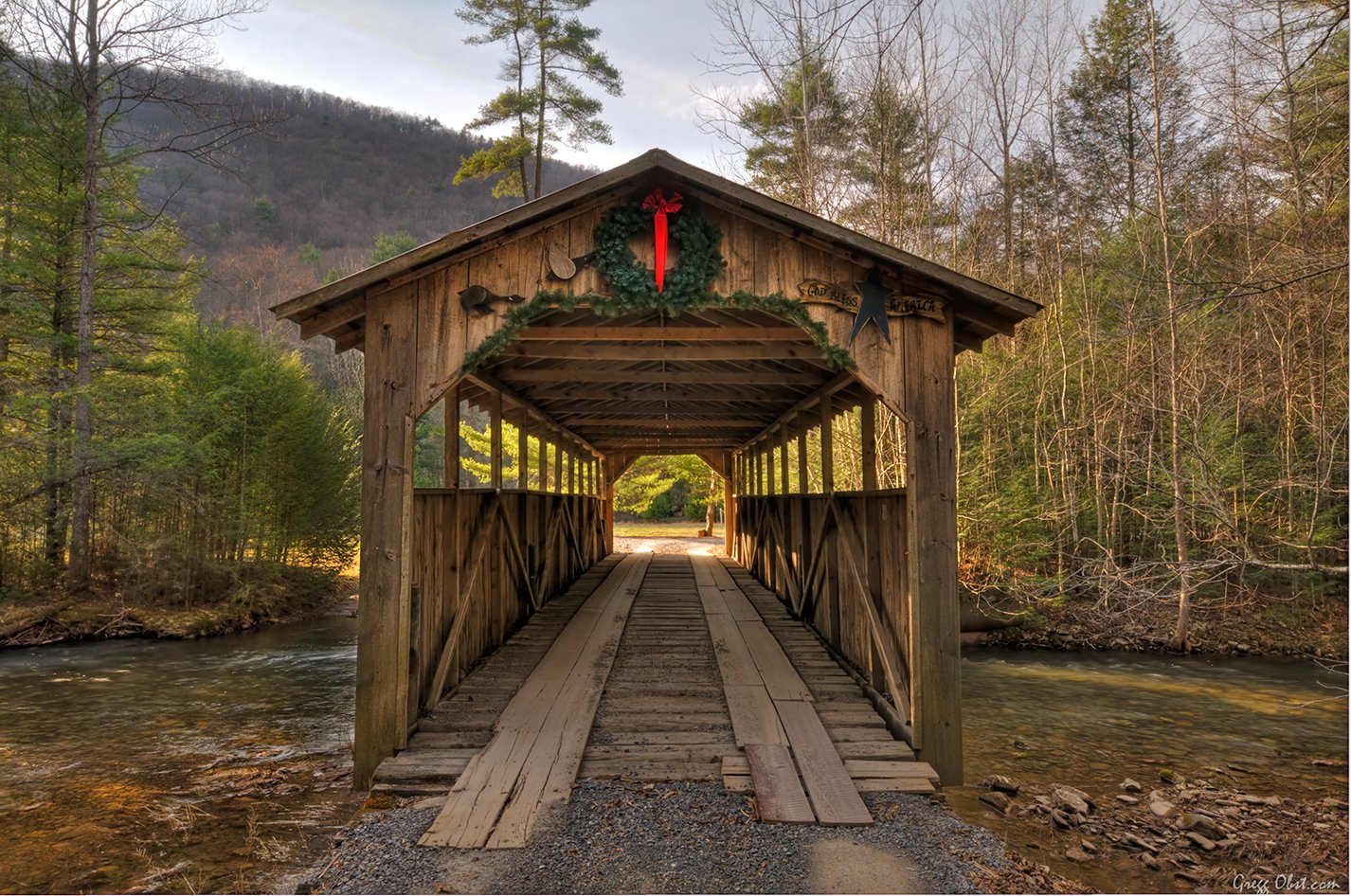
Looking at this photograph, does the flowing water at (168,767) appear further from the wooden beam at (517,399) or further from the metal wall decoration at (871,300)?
the metal wall decoration at (871,300)

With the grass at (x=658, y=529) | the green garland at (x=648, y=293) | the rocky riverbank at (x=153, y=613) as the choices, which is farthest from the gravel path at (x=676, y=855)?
the grass at (x=658, y=529)

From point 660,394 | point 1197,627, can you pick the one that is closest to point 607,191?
point 660,394

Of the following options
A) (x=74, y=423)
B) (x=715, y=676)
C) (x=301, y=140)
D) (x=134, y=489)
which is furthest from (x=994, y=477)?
(x=301, y=140)

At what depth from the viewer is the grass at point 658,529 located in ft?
104

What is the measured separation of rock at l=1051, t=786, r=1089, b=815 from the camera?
14.8 feet

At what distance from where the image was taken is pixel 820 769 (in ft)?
13.1

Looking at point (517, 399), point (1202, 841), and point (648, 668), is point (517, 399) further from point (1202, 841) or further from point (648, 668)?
point (1202, 841)

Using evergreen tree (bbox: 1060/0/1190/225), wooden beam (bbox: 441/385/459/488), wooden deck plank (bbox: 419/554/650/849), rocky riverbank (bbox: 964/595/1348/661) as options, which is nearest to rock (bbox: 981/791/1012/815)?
wooden deck plank (bbox: 419/554/650/849)

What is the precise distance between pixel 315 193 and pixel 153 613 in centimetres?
6101

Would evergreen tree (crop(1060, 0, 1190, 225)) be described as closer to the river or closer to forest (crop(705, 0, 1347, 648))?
forest (crop(705, 0, 1347, 648))

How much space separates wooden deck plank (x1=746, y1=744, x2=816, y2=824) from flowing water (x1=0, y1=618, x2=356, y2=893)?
2451 mm

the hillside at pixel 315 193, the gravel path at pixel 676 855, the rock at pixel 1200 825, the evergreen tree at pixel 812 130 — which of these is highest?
the hillside at pixel 315 193

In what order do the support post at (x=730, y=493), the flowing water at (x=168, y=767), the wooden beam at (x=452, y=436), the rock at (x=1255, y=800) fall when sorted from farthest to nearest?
the support post at (x=730, y=493) < the wooden beam at (x=452, y=436) < the rock at (x=1255, y=800) < the flowing water at (x=168, y=767)

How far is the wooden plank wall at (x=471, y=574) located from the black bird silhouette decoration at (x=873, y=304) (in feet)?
10.4
